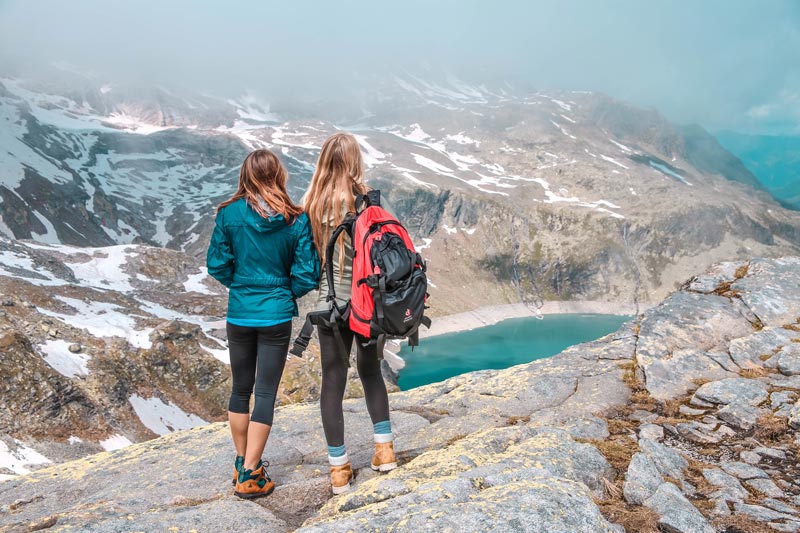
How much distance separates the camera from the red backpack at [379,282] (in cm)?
643

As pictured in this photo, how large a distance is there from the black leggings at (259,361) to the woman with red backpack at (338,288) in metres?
0.68

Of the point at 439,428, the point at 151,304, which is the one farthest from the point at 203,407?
the point at 439,428

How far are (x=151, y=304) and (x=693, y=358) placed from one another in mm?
109446

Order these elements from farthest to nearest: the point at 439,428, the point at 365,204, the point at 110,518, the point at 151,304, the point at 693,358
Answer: the point at 151,304
the point at 693,358
the point at 439,428
the point at 365,204
the point at 110,518

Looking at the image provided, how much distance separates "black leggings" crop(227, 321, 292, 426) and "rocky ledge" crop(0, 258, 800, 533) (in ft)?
4.32

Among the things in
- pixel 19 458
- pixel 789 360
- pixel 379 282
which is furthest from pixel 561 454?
pixel 19 458

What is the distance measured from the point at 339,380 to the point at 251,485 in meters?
1.98

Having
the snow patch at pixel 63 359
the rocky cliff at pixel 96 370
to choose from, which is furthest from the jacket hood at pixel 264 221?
the snow patch at pixel 63 359

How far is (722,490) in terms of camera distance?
667 cm

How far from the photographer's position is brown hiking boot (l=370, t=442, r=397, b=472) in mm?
7352

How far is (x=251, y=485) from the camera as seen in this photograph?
720cm

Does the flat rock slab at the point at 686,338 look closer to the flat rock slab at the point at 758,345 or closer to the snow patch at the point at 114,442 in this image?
the flat rock slab at the point at 758,345

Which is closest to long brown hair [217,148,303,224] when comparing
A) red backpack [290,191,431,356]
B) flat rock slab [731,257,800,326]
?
red backpack [290,191,431,356]

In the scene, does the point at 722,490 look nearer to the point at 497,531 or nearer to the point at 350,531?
the point at 497,531
